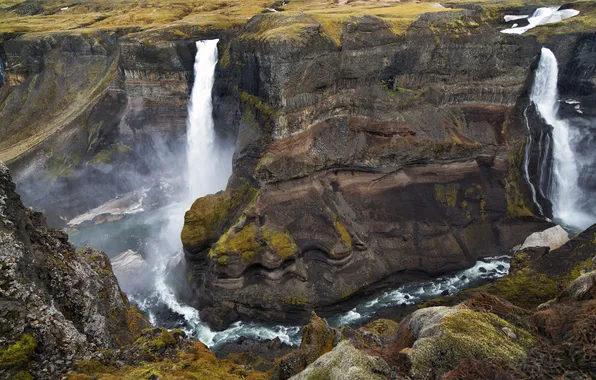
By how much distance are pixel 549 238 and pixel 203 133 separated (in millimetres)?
33032

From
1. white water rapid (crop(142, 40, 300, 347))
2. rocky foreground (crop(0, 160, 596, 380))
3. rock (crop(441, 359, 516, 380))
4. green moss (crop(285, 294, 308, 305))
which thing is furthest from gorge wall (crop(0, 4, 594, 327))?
rock (crop(441, 359, 516, 380))

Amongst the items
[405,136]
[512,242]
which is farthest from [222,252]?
[512,242]

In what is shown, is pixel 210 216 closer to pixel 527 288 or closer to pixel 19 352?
pixel 19 352

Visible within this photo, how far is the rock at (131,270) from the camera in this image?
104ft

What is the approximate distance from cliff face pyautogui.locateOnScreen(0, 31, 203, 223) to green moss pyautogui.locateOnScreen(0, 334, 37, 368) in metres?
35.9

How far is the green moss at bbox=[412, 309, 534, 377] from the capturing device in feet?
32.6

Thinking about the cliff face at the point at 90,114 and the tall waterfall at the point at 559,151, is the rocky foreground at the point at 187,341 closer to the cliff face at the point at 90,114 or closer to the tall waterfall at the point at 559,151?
the tall waterfall at the point at 559,151

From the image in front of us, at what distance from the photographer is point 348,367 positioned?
9.80 metres

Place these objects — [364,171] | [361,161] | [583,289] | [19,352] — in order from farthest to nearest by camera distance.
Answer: [364,171]
[361,161]
[583,289]
[19,352]

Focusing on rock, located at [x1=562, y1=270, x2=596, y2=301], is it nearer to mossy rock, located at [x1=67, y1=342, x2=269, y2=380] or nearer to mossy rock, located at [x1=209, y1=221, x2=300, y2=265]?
mossy rock, located at [x1=67, y1=342, x2=269, y2=380]

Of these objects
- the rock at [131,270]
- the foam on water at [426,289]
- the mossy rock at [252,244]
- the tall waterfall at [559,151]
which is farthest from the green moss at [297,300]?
the tall waterfall at [559,151]

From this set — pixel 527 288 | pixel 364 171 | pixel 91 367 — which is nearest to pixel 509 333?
pixel 91 367

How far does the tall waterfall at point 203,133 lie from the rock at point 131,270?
959cm

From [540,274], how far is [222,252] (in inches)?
776
